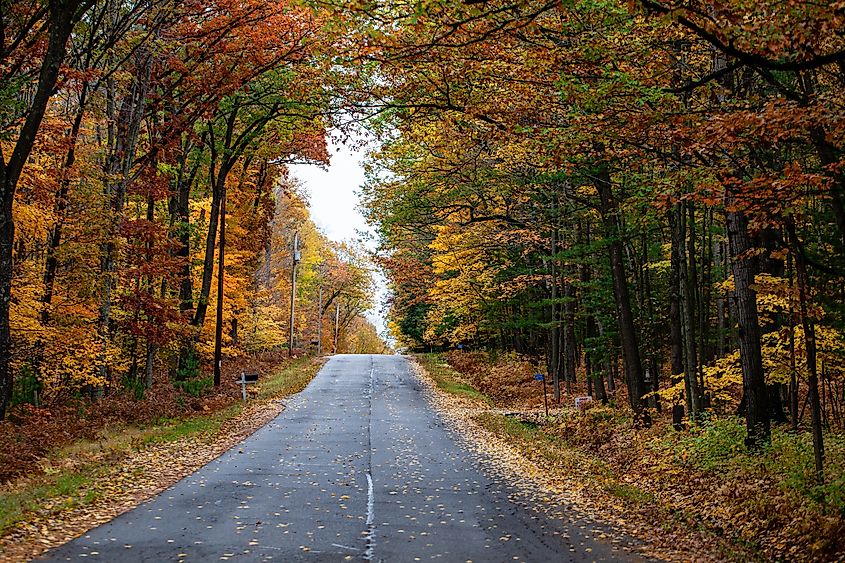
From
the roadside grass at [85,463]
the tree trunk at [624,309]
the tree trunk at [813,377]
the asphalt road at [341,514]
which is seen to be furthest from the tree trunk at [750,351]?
the roadside grass at [85,463]

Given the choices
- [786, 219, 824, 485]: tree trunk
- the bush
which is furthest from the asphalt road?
the bush

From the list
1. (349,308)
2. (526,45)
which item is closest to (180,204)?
(526,45)

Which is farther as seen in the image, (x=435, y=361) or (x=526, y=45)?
(x=435, y=361)

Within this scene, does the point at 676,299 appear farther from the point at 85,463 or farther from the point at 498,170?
the point at 85,463

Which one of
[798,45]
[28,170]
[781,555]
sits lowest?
[781,555]

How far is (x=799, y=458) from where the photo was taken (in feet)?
34.7

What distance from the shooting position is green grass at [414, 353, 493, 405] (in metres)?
29.6

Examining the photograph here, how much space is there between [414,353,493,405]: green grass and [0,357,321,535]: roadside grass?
9.16 meters

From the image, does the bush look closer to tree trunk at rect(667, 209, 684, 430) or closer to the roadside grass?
the roadside grass

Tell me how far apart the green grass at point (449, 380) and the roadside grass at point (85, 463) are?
30.0 feet

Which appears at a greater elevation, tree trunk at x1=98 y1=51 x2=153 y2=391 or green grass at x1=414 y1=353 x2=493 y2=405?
tree trunk at x1=98 y1=51 x2=153 y2=391

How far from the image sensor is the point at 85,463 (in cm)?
1313

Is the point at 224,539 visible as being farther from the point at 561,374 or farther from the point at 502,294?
the point at 561,374

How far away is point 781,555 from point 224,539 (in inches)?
239
